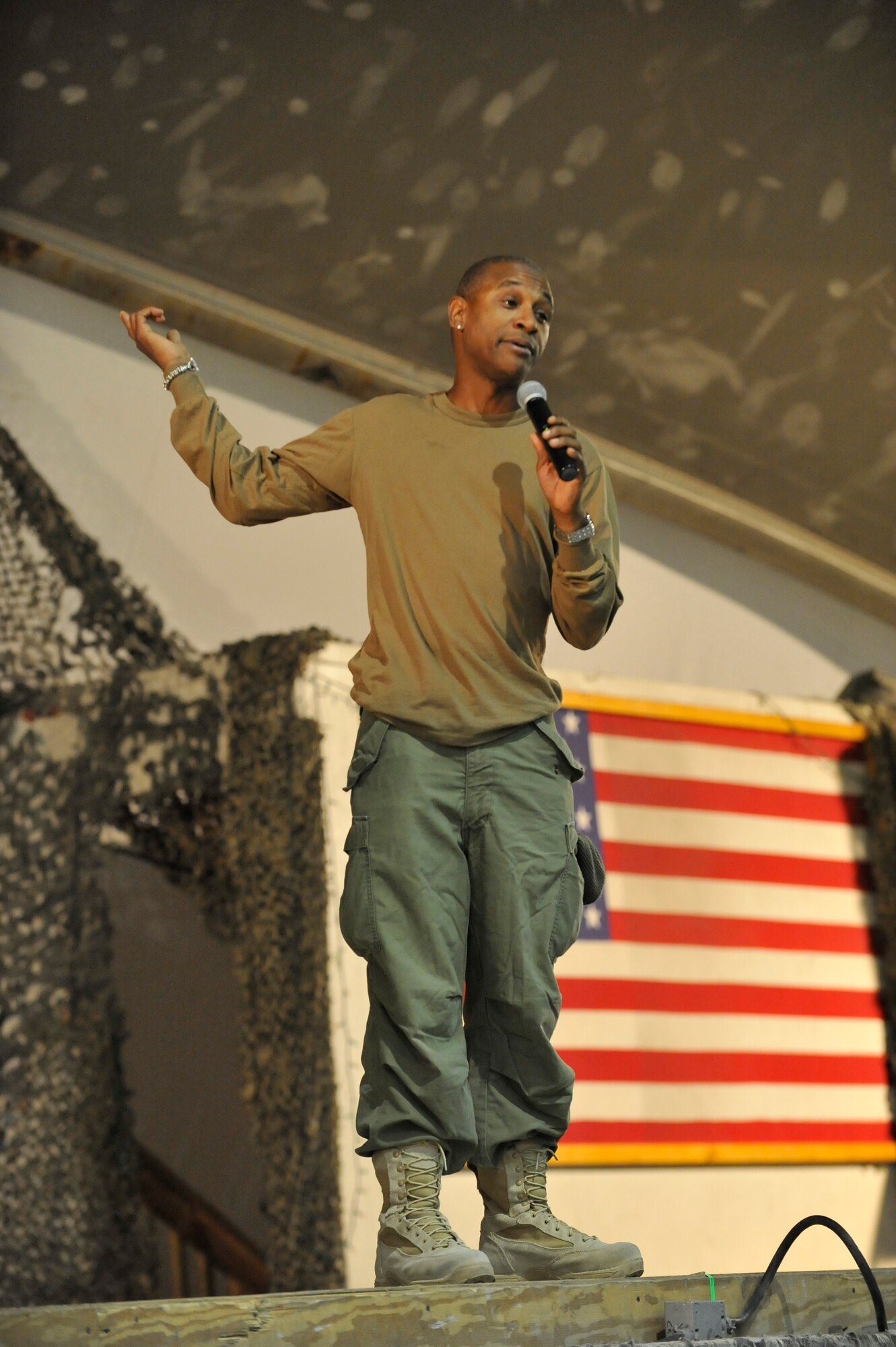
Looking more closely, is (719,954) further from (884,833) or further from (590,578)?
(590,578)

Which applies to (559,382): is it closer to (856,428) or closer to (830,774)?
(856,428)

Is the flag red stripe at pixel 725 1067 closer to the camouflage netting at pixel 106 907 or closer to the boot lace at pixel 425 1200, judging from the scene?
the camouflage netting at pixel 106 907

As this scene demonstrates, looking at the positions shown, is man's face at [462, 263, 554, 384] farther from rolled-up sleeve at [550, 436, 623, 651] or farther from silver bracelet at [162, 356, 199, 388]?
silver bracelet at [162, 356, 199, 388]

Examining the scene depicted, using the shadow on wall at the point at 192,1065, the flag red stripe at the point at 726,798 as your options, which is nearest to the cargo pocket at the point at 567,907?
the flag red stripe at the point at 726,798

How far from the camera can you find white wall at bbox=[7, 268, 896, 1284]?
3973 mm

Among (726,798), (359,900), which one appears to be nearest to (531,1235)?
(359,900)

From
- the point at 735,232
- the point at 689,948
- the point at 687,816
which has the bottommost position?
the point at 689,948

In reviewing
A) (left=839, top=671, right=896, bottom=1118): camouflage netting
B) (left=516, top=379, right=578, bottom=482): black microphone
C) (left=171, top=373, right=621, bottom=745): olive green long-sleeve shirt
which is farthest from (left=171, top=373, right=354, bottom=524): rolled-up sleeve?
(left=839, top=671, right=896, bottom=1118): camouflage netting

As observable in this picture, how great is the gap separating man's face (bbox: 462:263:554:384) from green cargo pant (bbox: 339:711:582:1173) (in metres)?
0.49

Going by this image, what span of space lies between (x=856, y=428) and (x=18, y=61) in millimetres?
2953

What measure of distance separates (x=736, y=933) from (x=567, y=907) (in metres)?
2.67

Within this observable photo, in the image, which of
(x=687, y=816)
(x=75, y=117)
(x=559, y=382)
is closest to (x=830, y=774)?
(x=687, y=816)

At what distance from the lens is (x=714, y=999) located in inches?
169

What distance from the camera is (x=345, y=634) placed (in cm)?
485
